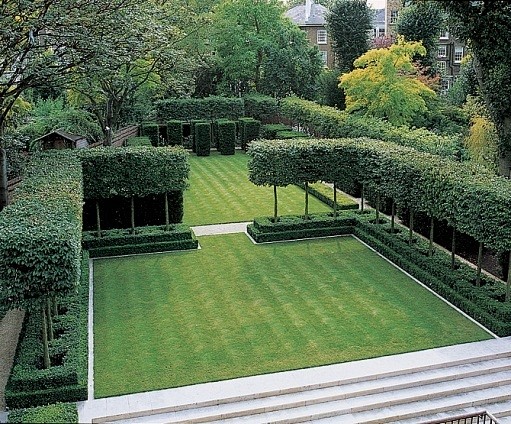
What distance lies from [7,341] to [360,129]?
857 inches

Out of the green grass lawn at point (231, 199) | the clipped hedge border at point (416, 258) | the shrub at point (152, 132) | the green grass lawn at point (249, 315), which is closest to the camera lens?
the green grass lawn at point (249, 315)

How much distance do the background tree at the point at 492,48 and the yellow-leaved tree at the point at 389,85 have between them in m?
11.4

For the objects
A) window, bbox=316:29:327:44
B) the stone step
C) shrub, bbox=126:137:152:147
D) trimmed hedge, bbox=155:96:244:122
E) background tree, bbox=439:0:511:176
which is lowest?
the stone step

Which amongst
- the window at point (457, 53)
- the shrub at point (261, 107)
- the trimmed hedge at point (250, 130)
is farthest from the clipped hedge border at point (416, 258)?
the window at point (457, 53)

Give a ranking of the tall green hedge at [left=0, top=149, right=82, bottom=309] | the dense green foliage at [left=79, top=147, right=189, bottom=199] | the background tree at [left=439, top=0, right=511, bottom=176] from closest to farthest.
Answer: the tall green hedge at [left=0, top=149, right=82, bottom=309] < the background tree at [left=439, top=0, right=511, bottom=176] < the dense green foliage at [left=79, top=147, right=189, bottom=199]

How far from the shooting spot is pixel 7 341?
57.2ft

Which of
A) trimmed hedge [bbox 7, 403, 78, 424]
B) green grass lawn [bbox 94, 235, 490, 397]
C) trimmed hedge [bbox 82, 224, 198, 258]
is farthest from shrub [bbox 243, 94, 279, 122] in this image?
trimmed hedge [bbox 7, 403, 78, 424]

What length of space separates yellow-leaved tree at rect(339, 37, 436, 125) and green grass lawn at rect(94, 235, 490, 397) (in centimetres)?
1271

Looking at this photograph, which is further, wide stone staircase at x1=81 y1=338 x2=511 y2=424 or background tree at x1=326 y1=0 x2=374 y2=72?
background tree at x1=326 y1=0 x2=374 y2=72

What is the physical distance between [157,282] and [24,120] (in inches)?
861

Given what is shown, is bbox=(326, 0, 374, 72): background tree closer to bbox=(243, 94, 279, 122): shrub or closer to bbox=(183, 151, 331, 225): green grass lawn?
bbox=(243, 94, 279, 122): shrub

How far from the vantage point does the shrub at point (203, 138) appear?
147 feet

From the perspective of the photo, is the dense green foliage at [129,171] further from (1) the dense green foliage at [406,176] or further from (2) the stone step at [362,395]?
(2) the stone step at [362,395]

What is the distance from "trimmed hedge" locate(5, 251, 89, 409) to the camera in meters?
14.1
